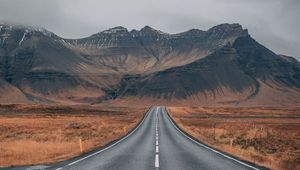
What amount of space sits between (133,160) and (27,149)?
37.3 ft

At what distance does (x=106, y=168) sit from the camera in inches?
704

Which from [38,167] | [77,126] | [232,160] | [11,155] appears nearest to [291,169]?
[232,160]

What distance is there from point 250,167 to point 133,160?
5.54m

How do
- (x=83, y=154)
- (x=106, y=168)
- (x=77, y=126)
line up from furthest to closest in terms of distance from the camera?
(x=77, y=126), (x=83, y=154), (x=106, y=168)

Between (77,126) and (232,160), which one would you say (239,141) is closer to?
(232,160)

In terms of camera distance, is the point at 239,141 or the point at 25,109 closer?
the point at 239,141

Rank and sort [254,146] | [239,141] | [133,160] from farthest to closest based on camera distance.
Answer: [239,141], [254,146], [133,160]

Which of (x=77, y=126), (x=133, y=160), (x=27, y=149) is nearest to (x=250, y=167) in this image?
(x=133, y=160)

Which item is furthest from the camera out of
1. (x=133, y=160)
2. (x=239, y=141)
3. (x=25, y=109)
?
(x=25, y=109)

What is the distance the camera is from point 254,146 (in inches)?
1422

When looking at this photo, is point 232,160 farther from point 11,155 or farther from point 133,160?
point 11,155

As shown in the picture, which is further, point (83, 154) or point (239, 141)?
point (239, 141)

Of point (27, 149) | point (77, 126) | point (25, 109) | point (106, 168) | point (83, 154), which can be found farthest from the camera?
point (25, 109)

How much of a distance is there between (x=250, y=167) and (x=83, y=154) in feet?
32.9
